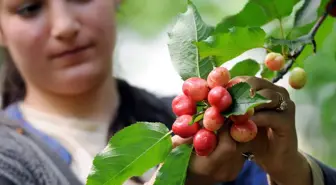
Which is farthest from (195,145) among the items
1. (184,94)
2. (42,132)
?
(42,132)

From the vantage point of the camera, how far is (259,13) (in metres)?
0.55

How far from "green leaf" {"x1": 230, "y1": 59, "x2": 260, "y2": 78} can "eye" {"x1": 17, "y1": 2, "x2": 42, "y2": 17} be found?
1.48 feet

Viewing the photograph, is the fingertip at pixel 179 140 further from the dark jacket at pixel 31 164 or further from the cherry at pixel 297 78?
the dark jacket at pixel 31 164

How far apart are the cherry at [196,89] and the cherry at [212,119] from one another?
0.05ft

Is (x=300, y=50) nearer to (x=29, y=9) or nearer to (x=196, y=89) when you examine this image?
(x=196, y=89)

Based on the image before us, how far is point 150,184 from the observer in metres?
0.49

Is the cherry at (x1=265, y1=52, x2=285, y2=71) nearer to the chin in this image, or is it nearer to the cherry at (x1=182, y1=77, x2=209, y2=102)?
the cherry at (x1=182, y1=77, x2=209, y2=102)

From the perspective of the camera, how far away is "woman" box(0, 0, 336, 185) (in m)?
0.83

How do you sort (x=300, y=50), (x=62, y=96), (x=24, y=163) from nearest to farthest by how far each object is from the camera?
(x=300, y=50) → (x=24, y=163) → (x=62, y=96)

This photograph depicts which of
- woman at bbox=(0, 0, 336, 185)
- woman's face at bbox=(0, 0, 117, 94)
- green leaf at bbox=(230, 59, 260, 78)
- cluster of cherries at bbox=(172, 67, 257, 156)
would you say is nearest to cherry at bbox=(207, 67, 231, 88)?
cluster of cherries at bbox=(172, 67, 257, 156)

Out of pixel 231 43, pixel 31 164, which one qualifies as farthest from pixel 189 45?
pixel 31 164

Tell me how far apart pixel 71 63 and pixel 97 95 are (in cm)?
11

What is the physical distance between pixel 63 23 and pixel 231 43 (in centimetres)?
45

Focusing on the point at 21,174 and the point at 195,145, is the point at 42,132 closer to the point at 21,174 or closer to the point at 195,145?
the point at 21,174
